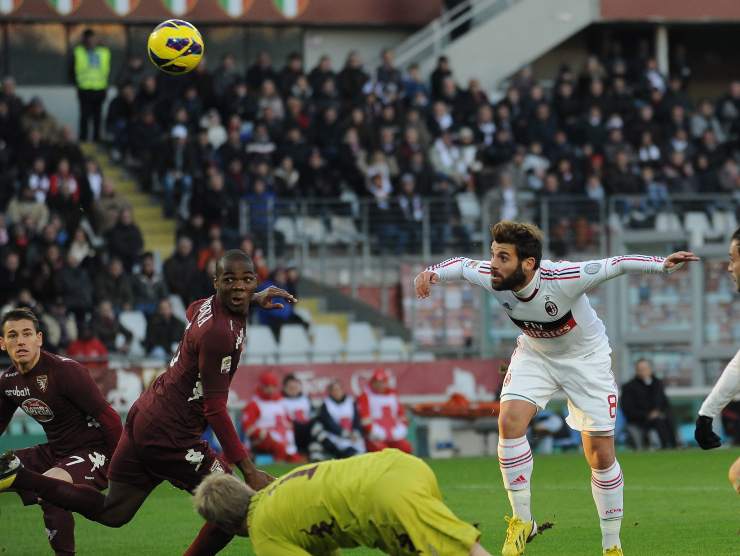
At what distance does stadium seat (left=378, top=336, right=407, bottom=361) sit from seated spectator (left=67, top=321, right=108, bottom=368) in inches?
162

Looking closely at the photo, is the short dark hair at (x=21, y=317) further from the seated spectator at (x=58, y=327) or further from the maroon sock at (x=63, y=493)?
the seated spectator at (x=58, y=327)

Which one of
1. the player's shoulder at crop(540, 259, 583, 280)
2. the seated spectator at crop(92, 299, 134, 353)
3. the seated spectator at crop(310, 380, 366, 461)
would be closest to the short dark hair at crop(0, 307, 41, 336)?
the player's shoulder at crop(540, 259, 583, 280)

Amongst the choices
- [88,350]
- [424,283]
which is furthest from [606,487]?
[88,350]

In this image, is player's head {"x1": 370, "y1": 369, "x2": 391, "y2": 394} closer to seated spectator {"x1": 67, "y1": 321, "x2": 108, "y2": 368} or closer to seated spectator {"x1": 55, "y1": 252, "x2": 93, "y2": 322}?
seated spectator {"x1": 67, "y1": 321, "x2": 108, "y2": 368}

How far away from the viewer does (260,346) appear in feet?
73.7

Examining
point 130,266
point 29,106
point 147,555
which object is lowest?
point 147,555

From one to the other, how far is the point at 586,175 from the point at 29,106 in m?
9.09

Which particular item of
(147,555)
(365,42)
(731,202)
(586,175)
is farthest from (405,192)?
(147,555)

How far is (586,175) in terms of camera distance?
86.5 ft

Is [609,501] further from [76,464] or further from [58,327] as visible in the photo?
[58,327]

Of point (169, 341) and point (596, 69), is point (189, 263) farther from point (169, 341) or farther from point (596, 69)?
→ point (596, 69)

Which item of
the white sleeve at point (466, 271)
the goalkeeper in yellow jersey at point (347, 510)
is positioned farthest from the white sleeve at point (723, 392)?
the goalkeeper in yellow jersey at point (347, 510)

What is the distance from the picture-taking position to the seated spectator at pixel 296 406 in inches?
797

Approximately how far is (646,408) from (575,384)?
11.4m
